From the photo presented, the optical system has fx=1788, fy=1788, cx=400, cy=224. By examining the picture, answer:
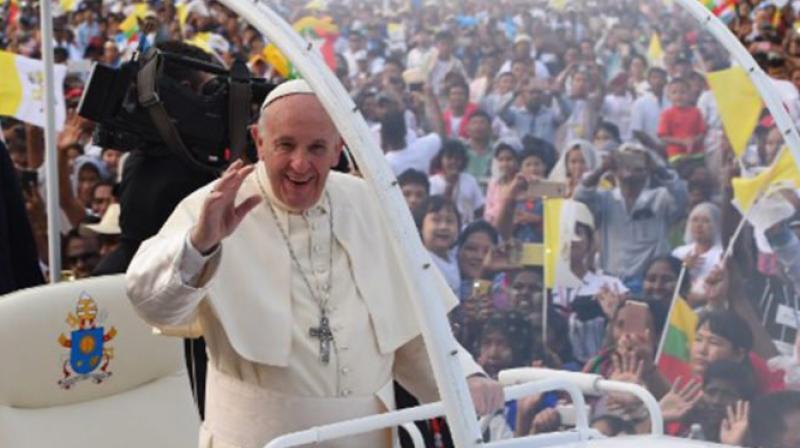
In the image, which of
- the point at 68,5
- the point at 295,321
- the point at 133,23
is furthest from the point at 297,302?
the point at 68,5

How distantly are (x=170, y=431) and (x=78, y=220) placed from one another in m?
5.27

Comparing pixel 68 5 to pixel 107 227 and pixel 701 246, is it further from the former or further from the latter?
pixel 701 246

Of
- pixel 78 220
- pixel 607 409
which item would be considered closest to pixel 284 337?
pixel 607 409

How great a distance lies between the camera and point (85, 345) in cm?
496

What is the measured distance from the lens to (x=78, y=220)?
1027 centimetres

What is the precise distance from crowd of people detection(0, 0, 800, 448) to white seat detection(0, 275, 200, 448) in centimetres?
90

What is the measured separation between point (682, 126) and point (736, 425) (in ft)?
3.31

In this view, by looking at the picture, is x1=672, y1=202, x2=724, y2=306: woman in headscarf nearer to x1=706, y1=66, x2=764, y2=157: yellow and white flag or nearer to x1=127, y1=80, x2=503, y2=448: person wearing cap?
x1=706, y1=66, x2=764, y2=157: yellow and white flag

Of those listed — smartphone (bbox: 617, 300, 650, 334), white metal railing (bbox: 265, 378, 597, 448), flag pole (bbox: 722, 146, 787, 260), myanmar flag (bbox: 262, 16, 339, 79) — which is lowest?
white metal railing (bbox: 265, 378, 597, 448)

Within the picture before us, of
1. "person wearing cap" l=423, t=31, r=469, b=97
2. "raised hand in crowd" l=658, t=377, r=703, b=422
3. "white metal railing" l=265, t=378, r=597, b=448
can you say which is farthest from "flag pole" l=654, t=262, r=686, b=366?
"white metal railing" l=265, t=378, r=597, b=448

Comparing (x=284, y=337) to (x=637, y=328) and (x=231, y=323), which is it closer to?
(x=231, y=323)

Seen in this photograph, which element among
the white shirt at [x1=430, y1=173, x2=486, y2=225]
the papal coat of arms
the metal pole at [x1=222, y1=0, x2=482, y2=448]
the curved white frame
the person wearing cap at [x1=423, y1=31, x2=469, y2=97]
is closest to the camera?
the metal pole at [x1=222, y1=0, x2=482, y2=448]

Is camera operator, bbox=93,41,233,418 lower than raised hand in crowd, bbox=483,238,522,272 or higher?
higher

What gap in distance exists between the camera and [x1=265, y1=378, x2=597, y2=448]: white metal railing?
152 inches
